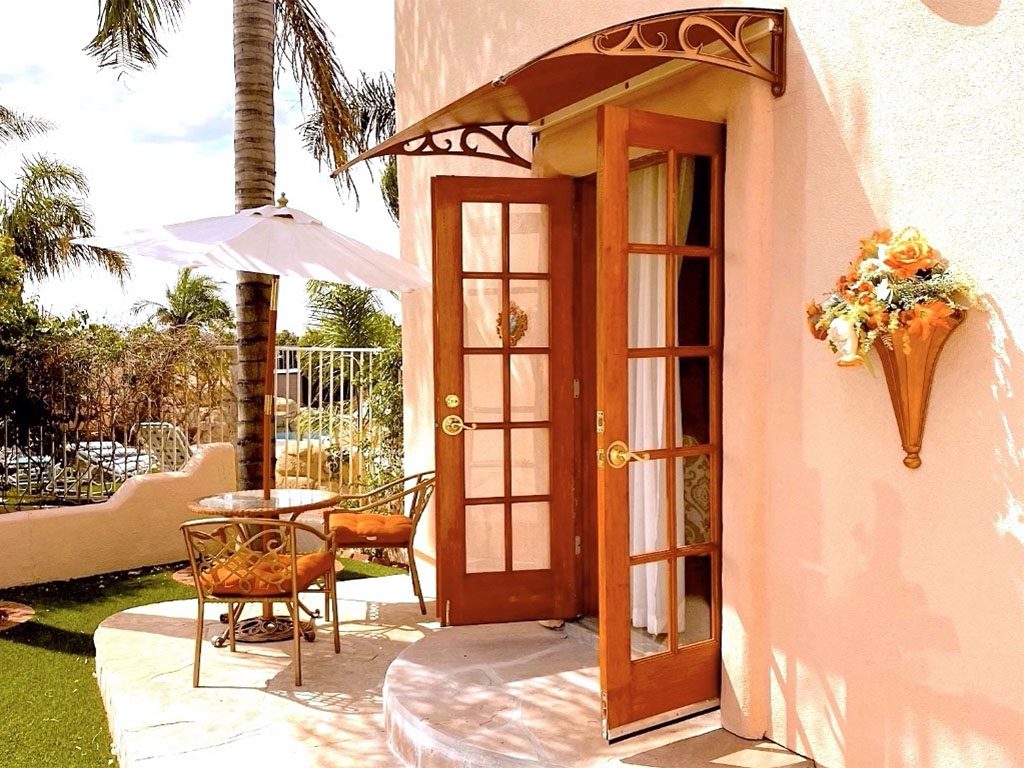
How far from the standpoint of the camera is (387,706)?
4.25m

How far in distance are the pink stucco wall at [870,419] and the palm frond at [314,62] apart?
190 inches

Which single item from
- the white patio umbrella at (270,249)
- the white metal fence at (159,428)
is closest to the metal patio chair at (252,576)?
the white patio umbrella at (270,249)

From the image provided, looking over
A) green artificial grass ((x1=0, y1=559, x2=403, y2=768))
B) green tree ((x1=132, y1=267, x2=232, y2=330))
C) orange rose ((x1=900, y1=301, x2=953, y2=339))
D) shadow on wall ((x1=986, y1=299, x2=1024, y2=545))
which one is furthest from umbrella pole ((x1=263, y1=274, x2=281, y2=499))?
green tree ((x1=132, y1=267, x2=232, y2=330))

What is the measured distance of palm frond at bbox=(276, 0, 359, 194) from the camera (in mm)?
8266

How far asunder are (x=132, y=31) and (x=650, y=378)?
6202 millimetres

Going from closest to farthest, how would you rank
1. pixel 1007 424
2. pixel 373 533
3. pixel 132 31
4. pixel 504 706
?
pixel 1007 424
pixel 504 706
pixel 373 533
pixel 132 31

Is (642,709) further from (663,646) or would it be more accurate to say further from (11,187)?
(11,187)

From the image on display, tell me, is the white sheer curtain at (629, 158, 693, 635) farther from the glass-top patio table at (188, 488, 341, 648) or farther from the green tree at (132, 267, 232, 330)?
the green tree at (132, 267, 232, 330)

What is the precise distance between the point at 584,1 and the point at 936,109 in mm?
2396

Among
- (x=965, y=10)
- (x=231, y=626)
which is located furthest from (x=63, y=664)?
(x=965, y=10)

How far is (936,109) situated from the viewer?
2.99 m

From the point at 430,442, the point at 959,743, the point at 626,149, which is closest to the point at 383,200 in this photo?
the point at 430,442

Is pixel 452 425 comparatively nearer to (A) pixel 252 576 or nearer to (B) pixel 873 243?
(A) pixel 252 576

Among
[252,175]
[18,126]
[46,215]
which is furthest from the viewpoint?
[46,215]
